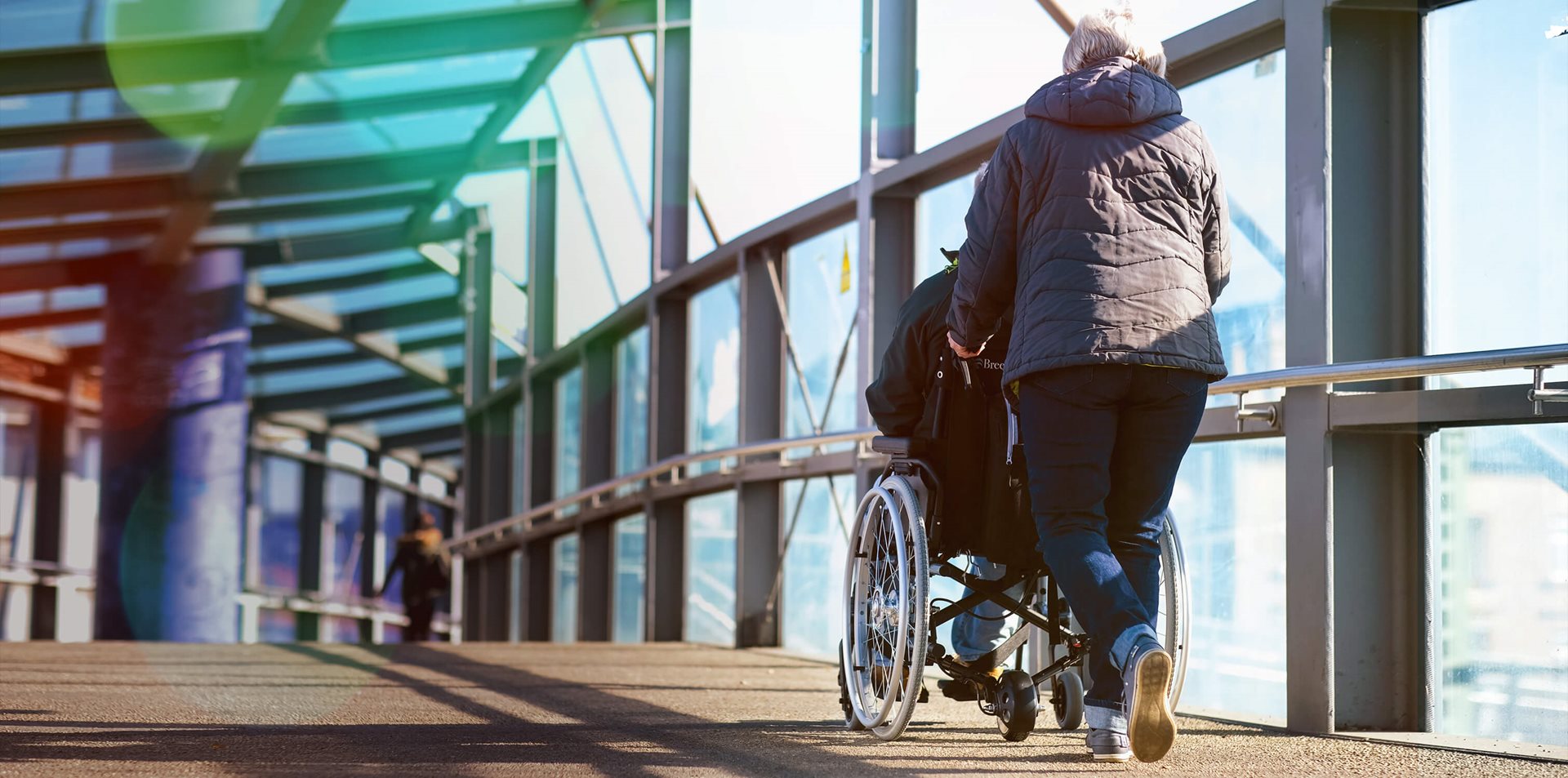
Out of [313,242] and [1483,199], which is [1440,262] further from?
[313,242]

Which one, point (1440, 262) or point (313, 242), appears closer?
point (1440, 262)

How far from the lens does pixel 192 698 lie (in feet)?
14.6

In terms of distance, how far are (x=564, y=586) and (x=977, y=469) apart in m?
11.4

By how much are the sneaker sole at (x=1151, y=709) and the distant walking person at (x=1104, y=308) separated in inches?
2.5

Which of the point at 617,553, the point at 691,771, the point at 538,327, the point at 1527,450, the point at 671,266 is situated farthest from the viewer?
the point at 538,327

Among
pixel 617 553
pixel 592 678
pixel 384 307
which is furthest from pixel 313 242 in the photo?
pixel 592 678

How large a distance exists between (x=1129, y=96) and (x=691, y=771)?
1.54 m

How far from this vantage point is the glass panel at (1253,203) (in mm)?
4988

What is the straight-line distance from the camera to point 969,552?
3537 millimetres

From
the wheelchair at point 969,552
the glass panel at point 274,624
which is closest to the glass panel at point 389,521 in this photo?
the glass panel at point 274,624

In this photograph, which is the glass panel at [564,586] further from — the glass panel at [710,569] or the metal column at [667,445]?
the glass panel at [710,569]

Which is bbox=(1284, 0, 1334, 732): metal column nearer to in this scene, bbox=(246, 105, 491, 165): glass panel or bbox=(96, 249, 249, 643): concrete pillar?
bbox=(246, 105, 491, 165): glass panel

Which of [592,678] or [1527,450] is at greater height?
[1527,450]

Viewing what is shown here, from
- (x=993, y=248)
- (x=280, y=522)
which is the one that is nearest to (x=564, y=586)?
(x=993, y=248)
